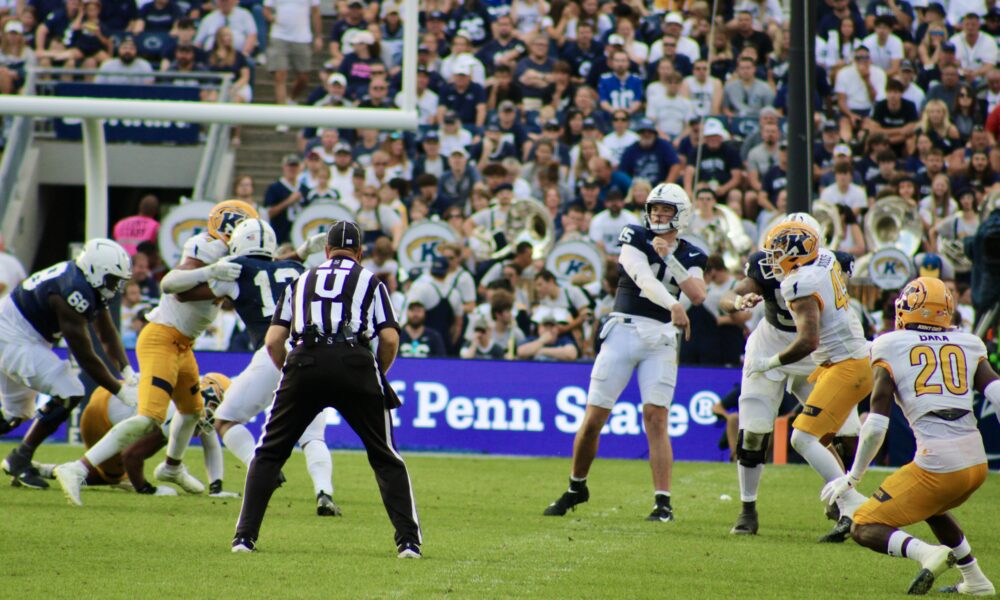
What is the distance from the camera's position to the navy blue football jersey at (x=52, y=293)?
409 inches

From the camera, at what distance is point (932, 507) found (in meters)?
6.88

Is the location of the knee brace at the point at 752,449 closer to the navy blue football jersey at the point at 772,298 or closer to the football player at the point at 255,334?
A: the navy blue football jersey at the point at 772,298

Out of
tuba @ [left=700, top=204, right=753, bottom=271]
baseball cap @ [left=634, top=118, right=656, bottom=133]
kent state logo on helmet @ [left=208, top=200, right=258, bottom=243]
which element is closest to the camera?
kent state logo on helmet @ [left=208, top=200, right=258, bottom=243]

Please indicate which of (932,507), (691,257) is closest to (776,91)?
(691,257)

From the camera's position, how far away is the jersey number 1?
6996mm

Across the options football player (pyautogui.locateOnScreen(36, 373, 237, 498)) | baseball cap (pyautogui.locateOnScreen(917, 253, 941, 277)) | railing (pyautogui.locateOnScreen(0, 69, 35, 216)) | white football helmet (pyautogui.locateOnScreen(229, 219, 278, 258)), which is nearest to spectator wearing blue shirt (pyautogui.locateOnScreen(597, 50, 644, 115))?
baseball cap (pyautogui.locateOnScreen(917, 253, 941, 277))

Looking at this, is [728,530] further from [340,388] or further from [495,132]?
[495,132]

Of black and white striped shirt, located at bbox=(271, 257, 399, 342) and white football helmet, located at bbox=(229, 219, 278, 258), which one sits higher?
white football helmet, located at bbox=(229, 219, 278, 258)

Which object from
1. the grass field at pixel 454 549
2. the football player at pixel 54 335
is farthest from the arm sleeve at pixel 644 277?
the football player at pixel 54 335

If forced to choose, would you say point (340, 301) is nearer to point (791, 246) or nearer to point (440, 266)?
point (791, 246)

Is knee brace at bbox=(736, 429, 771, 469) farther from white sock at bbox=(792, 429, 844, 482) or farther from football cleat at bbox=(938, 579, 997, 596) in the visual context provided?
football cleat at bbox=(938, 579, 997, 596)

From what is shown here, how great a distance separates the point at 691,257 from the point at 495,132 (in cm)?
1026

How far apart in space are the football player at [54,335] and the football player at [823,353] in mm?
4661

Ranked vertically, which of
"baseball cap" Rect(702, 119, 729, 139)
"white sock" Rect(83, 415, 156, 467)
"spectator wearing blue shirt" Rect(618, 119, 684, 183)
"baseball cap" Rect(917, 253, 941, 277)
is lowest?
"white sock" Rect(83, 415, 156, 467)
